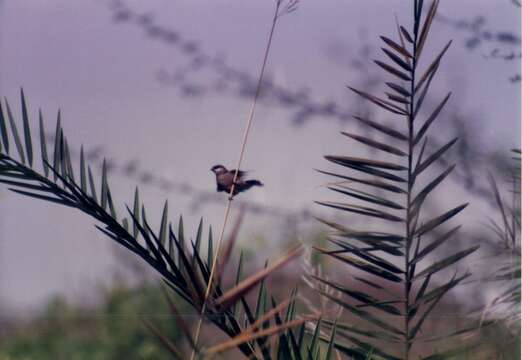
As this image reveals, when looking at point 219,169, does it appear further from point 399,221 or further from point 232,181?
point 399,221

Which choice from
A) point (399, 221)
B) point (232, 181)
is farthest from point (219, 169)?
point (399, 221)

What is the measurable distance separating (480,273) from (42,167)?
452mm

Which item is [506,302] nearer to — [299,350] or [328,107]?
[299,350]

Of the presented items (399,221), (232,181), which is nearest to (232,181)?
(232,181)

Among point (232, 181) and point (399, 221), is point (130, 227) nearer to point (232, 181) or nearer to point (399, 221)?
point (232, 181)

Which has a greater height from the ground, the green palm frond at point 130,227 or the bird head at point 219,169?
the bird head at point 219,169

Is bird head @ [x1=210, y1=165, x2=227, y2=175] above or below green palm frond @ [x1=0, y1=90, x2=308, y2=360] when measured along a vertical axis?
above

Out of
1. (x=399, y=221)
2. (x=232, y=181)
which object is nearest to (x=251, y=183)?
(x=232, y=181)

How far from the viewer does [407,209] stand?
54 centimetres

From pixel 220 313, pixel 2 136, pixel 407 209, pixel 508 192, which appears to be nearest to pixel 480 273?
pixel 508 192

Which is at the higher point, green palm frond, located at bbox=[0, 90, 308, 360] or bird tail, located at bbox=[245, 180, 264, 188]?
bird tail, located at bbox=[245, 180, 264, 188]

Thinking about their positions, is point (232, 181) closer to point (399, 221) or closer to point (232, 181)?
point (232, 181)

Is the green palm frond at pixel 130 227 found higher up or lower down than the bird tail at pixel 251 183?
lower down

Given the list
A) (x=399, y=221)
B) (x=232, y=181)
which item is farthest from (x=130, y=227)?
(x=399, y=221)
